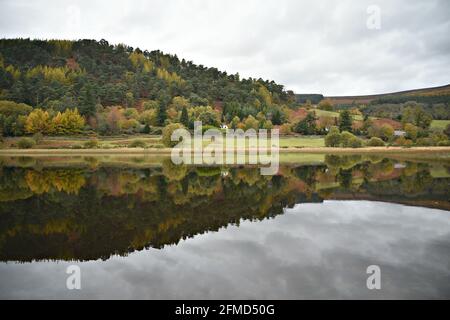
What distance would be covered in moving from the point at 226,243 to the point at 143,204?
27.1 ft

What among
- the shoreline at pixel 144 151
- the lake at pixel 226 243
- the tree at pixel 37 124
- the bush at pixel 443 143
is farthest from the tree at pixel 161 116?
the lake at pixel 226 243

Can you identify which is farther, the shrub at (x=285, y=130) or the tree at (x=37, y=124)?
the shrub at (x=285, y=130)

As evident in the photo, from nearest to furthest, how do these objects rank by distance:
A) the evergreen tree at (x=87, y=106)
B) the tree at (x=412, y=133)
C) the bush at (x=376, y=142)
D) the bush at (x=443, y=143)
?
the bush at (x=443, y=143), the bush at (x=376, y=142), the tree at (x=412, y=133), the evergreen tree at (x=87, y=106)

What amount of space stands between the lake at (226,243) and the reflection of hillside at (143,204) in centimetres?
8

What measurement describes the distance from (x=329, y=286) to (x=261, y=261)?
2342 mm

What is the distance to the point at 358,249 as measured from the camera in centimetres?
1171

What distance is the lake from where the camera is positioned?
29.1ft

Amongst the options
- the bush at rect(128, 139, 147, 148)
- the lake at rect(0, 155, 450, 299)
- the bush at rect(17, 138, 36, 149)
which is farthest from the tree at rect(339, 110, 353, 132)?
the lake at rect(0, 155, 450, 299)

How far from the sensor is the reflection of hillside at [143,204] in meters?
12.6

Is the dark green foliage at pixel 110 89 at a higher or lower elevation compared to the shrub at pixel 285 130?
higher

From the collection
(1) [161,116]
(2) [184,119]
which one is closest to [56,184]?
(2) [184,119]

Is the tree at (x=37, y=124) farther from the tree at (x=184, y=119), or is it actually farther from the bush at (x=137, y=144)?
the tree at (x=184, y=119)

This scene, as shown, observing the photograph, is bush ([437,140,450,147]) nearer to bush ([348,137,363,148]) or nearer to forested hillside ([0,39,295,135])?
bush ([348,137,363,148])
